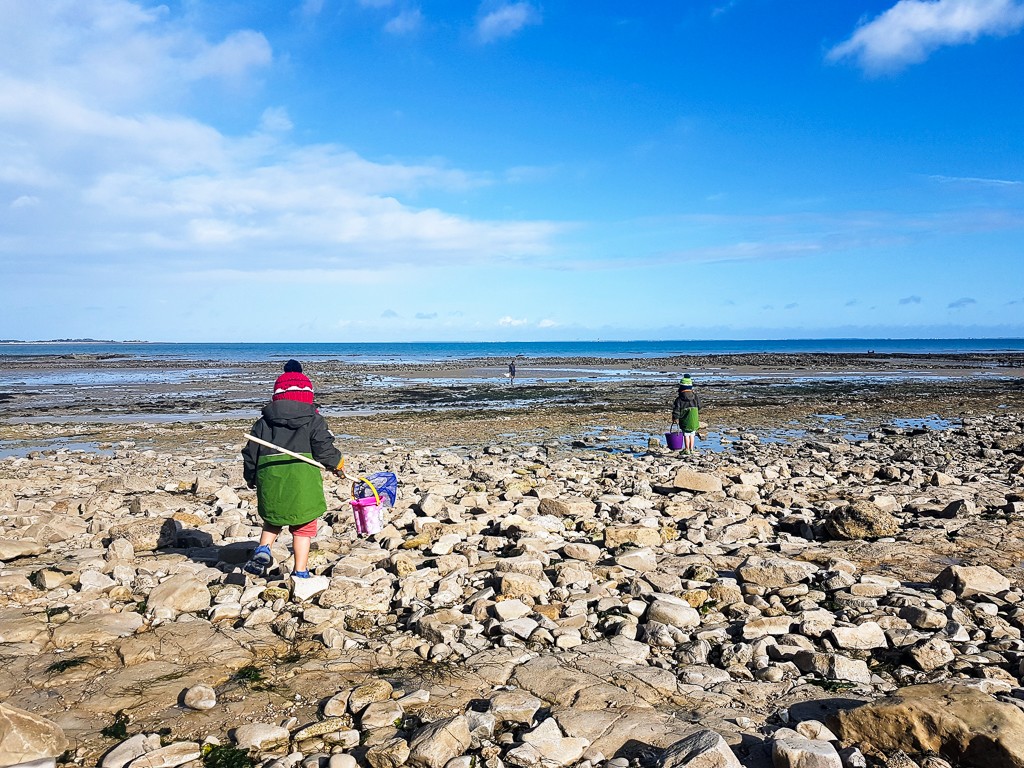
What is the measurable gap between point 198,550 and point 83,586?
179 cm

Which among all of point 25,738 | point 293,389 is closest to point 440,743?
point 25,738

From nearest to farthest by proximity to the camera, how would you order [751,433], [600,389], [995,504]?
1. [995,504]
2. [751,433]
3. [600,389]

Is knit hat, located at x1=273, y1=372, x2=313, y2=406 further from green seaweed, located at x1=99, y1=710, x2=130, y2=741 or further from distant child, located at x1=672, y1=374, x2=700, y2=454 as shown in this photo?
distant child, located at x1=672, y1=374, x2=700, y2=454

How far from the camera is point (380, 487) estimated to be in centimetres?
878

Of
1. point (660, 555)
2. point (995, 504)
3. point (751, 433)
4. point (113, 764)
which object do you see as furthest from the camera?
point (751, 433)

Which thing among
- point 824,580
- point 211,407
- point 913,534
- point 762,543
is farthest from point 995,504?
point 211,407

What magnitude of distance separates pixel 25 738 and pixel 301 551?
3087mm

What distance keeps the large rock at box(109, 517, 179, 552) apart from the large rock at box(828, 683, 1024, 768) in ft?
25.1

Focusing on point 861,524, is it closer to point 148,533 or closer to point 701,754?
point 701,754

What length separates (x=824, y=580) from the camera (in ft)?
22.6

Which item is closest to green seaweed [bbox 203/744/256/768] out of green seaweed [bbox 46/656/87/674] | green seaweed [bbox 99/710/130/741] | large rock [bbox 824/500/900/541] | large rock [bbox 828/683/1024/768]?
green seaweed [bbox 99/710/130/741]

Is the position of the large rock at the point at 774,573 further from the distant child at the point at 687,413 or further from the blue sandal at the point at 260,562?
the distant child at the point at 687,413

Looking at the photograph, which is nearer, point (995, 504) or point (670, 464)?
point (995, 504)

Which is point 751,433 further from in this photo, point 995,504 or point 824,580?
point 824,580
